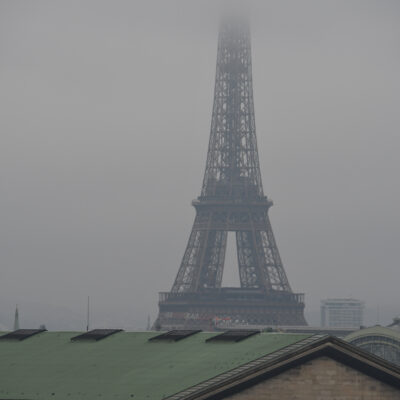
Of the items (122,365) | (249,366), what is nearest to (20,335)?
(122,365)

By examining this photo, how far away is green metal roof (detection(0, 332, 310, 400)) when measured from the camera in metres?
77.5

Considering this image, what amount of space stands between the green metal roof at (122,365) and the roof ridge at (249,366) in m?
1.31

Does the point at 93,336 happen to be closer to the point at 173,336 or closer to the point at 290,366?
the point at 173,336

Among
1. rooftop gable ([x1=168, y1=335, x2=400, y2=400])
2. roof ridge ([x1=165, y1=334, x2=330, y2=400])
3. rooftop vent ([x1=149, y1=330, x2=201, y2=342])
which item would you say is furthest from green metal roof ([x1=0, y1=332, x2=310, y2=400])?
rooftop gable ([x1=168, y1=335, x2=400, y2=400])

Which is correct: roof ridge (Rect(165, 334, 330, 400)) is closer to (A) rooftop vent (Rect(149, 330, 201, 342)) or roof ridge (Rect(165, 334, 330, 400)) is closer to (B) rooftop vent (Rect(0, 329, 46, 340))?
(A) rooftop vent (Rect(149, 330, 201, 342))

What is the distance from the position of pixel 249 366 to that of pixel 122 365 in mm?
10691

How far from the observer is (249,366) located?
7425cm

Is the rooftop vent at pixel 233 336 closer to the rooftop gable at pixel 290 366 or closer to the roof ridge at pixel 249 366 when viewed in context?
the roof ridge at pixel 249 366

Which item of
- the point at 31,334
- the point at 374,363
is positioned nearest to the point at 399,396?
the point at 374,363

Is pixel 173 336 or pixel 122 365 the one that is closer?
pixel 122 365

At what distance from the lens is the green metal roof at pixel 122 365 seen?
3051 inches

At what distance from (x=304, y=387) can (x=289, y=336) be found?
765 centimetres

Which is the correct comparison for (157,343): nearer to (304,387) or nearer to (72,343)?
(72,343)

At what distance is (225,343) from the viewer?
84812mm
